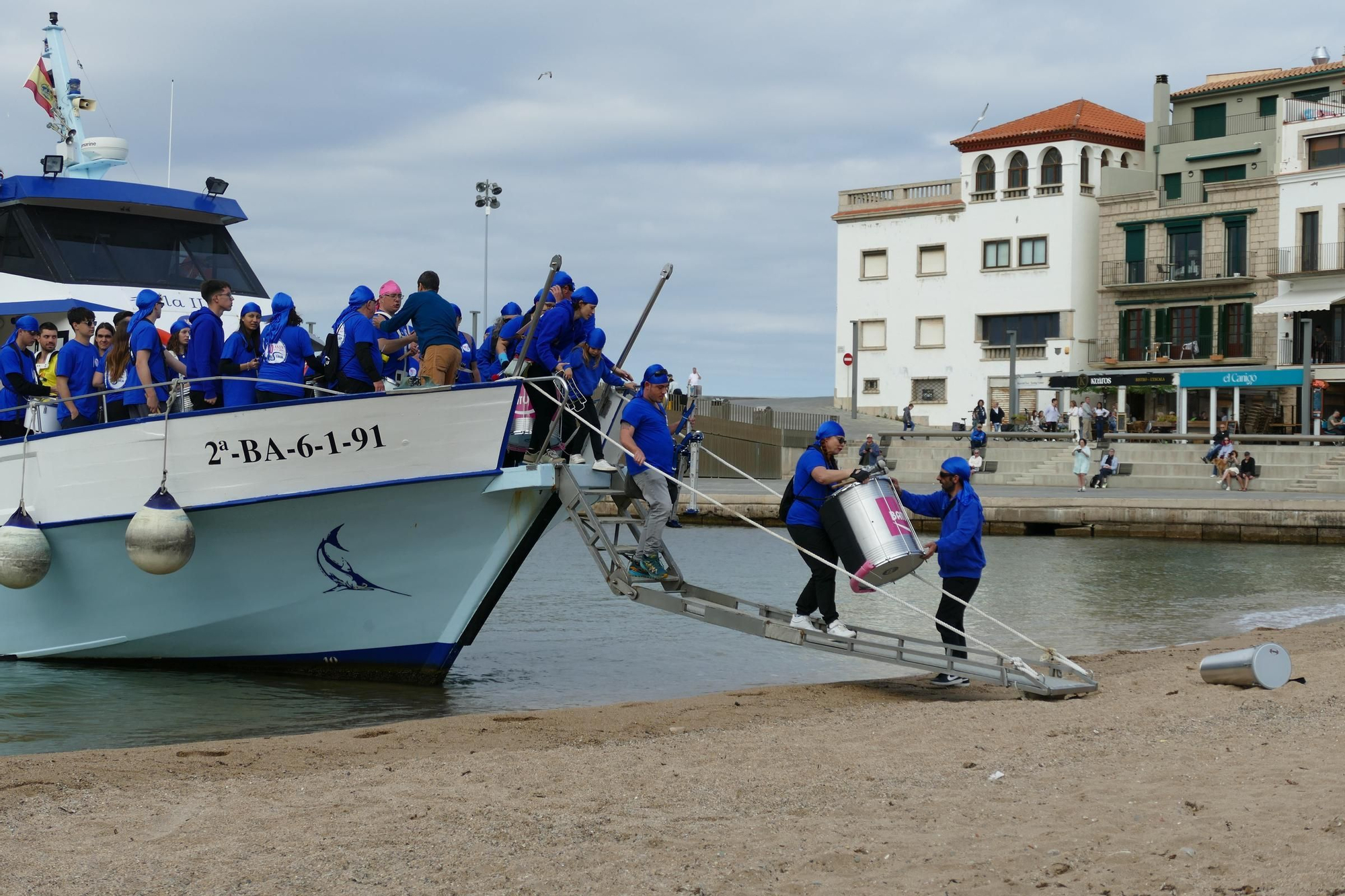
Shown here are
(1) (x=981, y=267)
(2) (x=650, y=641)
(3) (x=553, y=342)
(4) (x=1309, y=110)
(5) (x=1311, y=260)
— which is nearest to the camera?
(3) (x=553, y=342)

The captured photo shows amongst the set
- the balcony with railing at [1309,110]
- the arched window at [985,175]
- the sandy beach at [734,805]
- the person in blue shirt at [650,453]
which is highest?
the balcony with railing at [1309,110]

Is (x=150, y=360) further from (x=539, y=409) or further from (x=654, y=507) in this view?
(x=654, y=507)

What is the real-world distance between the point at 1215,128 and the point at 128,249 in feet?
148

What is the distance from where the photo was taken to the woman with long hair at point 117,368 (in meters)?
11.1

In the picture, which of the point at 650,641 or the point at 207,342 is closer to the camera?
the point at 207,342

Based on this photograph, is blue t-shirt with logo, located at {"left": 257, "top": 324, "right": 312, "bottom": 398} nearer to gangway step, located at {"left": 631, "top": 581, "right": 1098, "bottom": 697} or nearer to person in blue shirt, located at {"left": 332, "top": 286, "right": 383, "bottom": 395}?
person in blue shirt, located at {"left": 332, "top": 286, "right": 383, "bottom": 395}

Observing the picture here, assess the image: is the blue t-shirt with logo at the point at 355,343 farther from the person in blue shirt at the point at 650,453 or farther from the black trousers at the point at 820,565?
the black trousers at the point at 820,565

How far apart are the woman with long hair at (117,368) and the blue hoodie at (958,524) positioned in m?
6.01

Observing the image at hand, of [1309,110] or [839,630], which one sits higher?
[1309,110]

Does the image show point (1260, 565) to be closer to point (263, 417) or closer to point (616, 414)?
point (616, 414)

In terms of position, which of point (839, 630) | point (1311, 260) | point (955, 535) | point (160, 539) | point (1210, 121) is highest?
point (1210, 121)

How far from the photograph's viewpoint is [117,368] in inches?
441

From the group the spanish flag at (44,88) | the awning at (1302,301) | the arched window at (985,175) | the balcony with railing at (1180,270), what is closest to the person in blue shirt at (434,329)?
the spanish flag at (44,88)

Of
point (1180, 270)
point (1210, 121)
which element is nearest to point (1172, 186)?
point (1210, 121)
